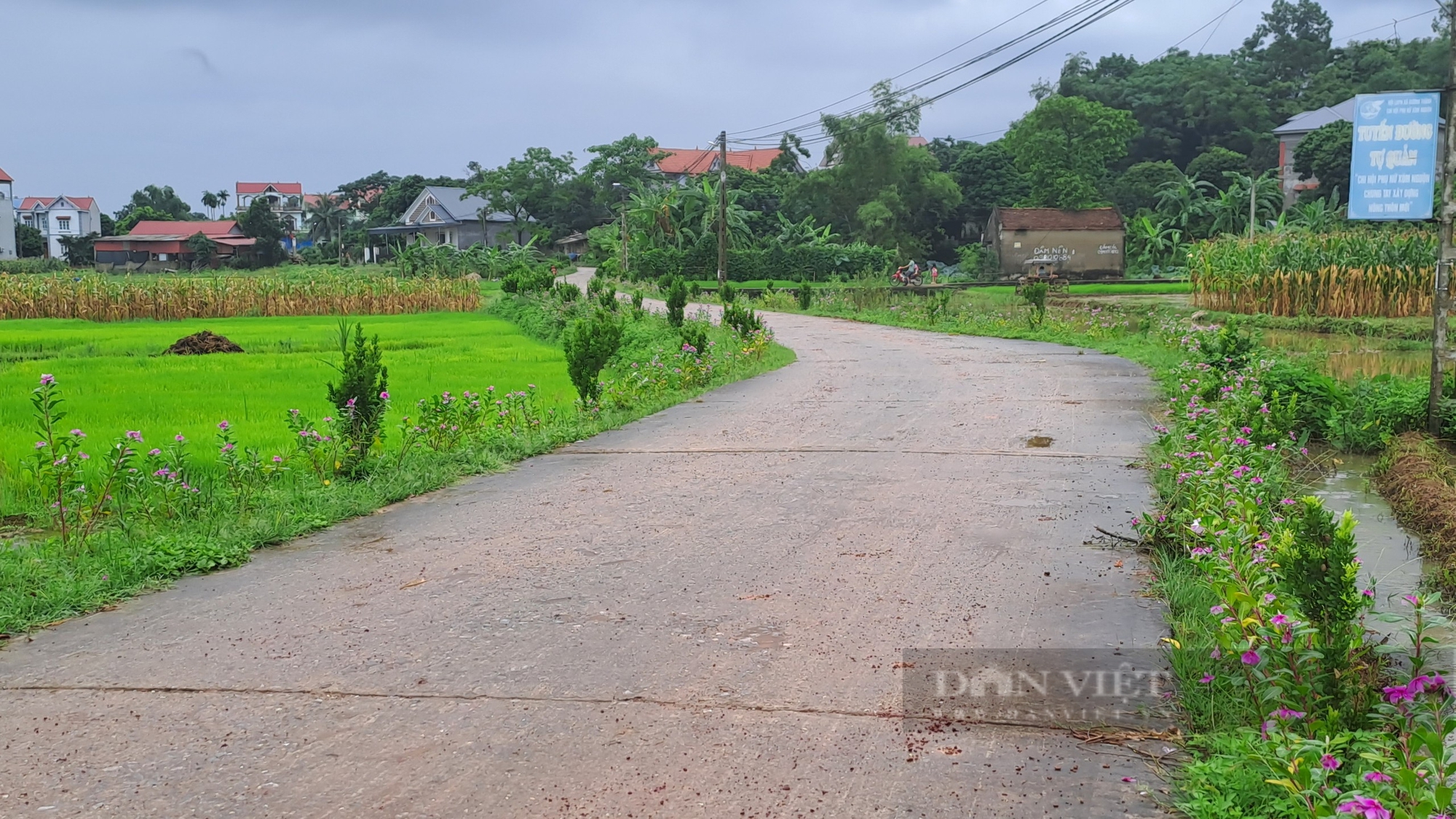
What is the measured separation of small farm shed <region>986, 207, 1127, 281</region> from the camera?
59.2m

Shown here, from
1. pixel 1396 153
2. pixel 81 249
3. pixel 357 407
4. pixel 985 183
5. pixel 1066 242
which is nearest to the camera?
pixel 357 407

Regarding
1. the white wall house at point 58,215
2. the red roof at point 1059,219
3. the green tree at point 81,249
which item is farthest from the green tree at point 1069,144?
the white wall house at point 58,215

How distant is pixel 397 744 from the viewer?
3887mm

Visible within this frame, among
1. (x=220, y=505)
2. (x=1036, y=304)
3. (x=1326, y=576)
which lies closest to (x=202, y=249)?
(x=1036, y=304)

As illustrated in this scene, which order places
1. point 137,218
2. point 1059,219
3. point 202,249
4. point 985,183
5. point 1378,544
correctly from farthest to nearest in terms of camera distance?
point 137,218, point 202,249, point 985,183, point 1059,219, point 1378,544

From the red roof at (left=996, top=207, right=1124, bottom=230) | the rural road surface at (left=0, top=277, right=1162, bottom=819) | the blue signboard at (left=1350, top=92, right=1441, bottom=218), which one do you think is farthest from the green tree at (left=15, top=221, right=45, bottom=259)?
the blue signboard at (left=1350, top=92, right=1441, bottom=218)

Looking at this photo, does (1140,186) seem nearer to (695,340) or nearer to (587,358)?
(695,340)

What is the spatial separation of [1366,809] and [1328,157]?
60166 mm

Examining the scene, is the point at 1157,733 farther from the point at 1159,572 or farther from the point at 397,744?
the point at 397,744

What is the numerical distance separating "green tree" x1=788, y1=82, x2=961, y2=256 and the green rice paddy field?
1590 inches

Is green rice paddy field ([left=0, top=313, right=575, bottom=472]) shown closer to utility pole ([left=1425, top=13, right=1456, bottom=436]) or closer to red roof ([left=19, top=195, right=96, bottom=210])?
utility pole ([left=1425, top=13, right=1456, bottom=436])

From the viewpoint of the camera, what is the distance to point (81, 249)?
276ft

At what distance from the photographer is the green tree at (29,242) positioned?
8244 cm

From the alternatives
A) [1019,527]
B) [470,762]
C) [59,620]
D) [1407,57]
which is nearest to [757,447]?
[1019,527]
